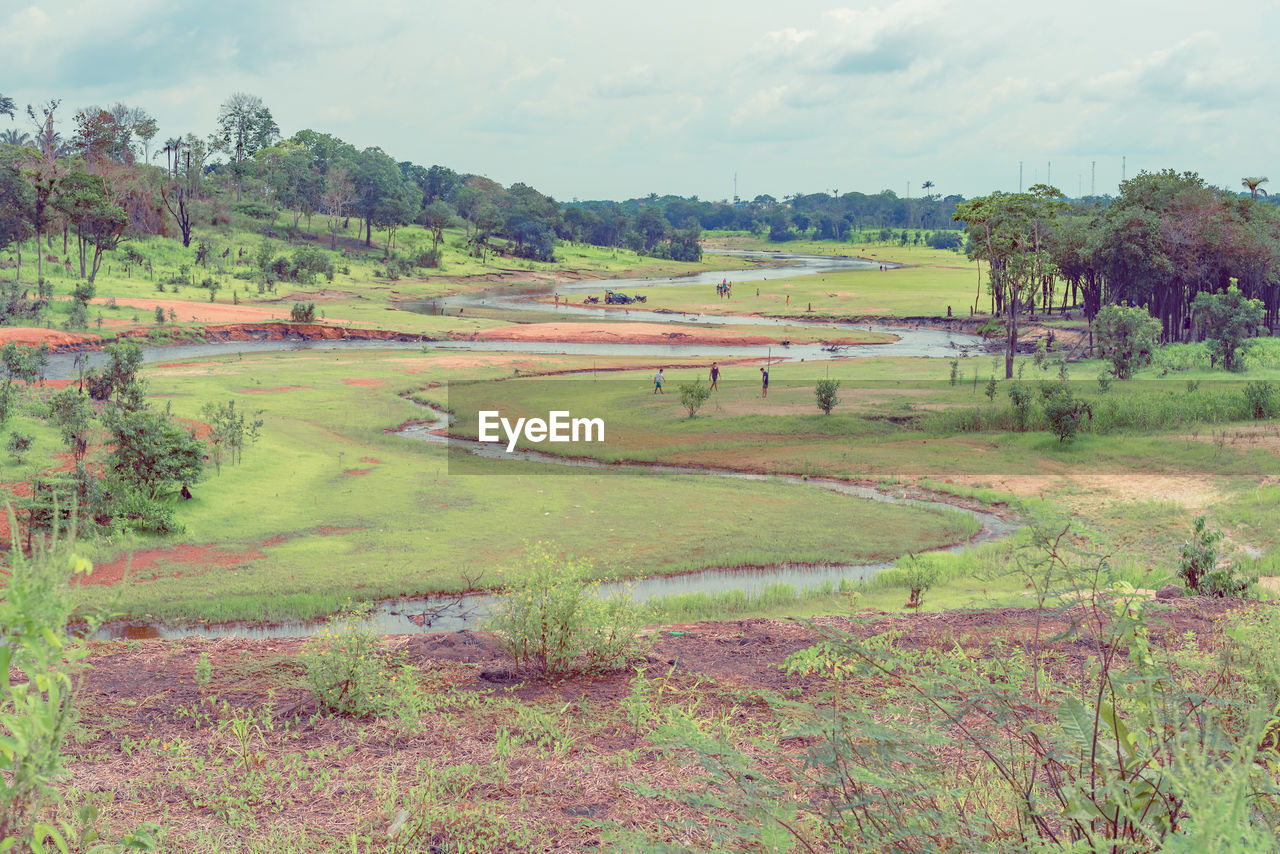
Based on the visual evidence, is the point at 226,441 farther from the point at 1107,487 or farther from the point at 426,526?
the point at 1107,487

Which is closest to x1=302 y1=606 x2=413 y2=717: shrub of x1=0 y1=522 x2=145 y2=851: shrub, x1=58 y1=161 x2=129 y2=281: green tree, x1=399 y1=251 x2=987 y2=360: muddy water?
x1=0 y1=522 x2=145 y2=851: shrub

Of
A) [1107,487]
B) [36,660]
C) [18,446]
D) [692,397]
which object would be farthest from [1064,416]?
[36,660]

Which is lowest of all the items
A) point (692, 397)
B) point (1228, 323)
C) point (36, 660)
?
point (692, 397)

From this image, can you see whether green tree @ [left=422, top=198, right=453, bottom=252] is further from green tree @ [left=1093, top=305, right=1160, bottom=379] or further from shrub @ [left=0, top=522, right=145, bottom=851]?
shrub @ [left=0, top=522, right=145, bottom=851]

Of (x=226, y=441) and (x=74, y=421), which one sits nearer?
(x=74, y=421)

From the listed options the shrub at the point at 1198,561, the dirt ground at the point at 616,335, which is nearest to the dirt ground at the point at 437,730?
the shrub at the point at 1198,561

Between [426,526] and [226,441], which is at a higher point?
[226,441]

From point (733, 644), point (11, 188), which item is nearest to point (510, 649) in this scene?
point (733, 644)
